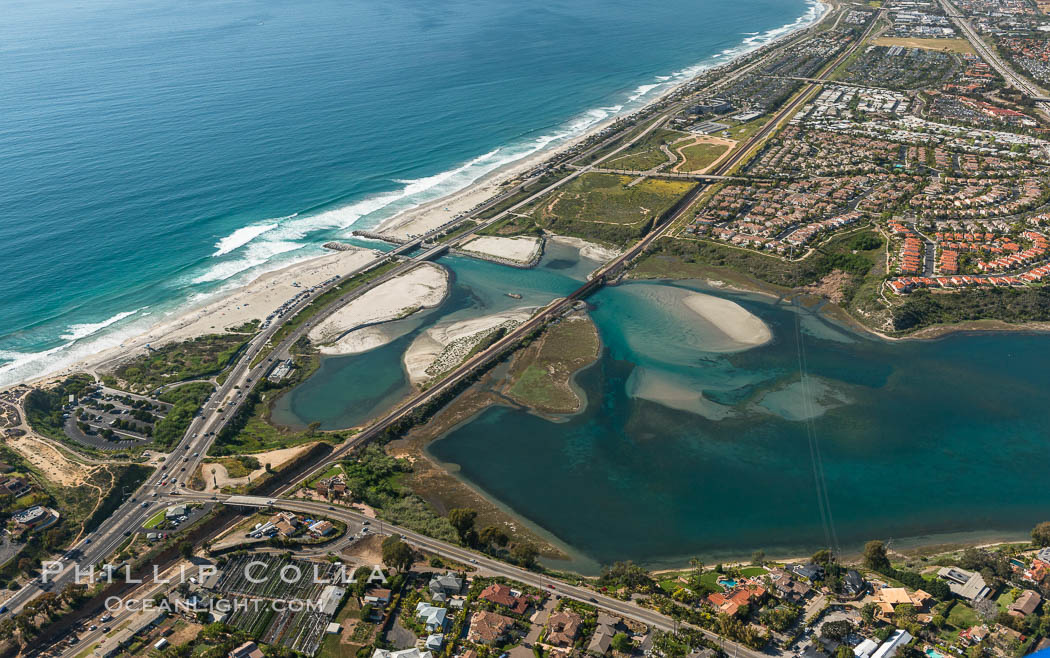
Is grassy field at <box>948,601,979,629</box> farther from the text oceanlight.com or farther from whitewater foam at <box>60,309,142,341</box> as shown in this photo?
whitewater foam at <box>60,309,142,341</box>

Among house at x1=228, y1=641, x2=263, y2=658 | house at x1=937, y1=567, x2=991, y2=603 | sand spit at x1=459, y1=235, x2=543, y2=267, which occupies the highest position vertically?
sand spit at x1=459, y1=235, x2=543, y2=267

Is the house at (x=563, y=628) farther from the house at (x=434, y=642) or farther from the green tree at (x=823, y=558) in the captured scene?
the green tree at (x=823, y=558)

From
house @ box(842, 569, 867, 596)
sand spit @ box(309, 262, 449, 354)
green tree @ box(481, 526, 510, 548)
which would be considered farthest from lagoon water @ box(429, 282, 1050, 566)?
sand spit @ box(309, 262, 449, 354)

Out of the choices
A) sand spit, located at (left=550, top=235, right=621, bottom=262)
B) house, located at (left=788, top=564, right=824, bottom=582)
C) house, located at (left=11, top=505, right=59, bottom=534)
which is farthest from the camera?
sand spit, located at (left=550, top=235, right=621, bottom=262)

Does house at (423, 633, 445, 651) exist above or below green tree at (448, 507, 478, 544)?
below

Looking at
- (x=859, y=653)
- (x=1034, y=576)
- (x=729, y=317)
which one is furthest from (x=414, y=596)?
(x=729, y=317)

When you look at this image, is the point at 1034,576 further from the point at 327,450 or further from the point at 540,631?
the point at 327,450

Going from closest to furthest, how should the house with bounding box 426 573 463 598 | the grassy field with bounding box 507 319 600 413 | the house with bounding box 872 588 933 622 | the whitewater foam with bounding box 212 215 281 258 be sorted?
the house with bounding box 872 588 933 622, the house with bounding box 426 573 463 598, the grassy field with bounding box 507 319 600 413, the whitewater foam with bounding box 212 215 281 258
